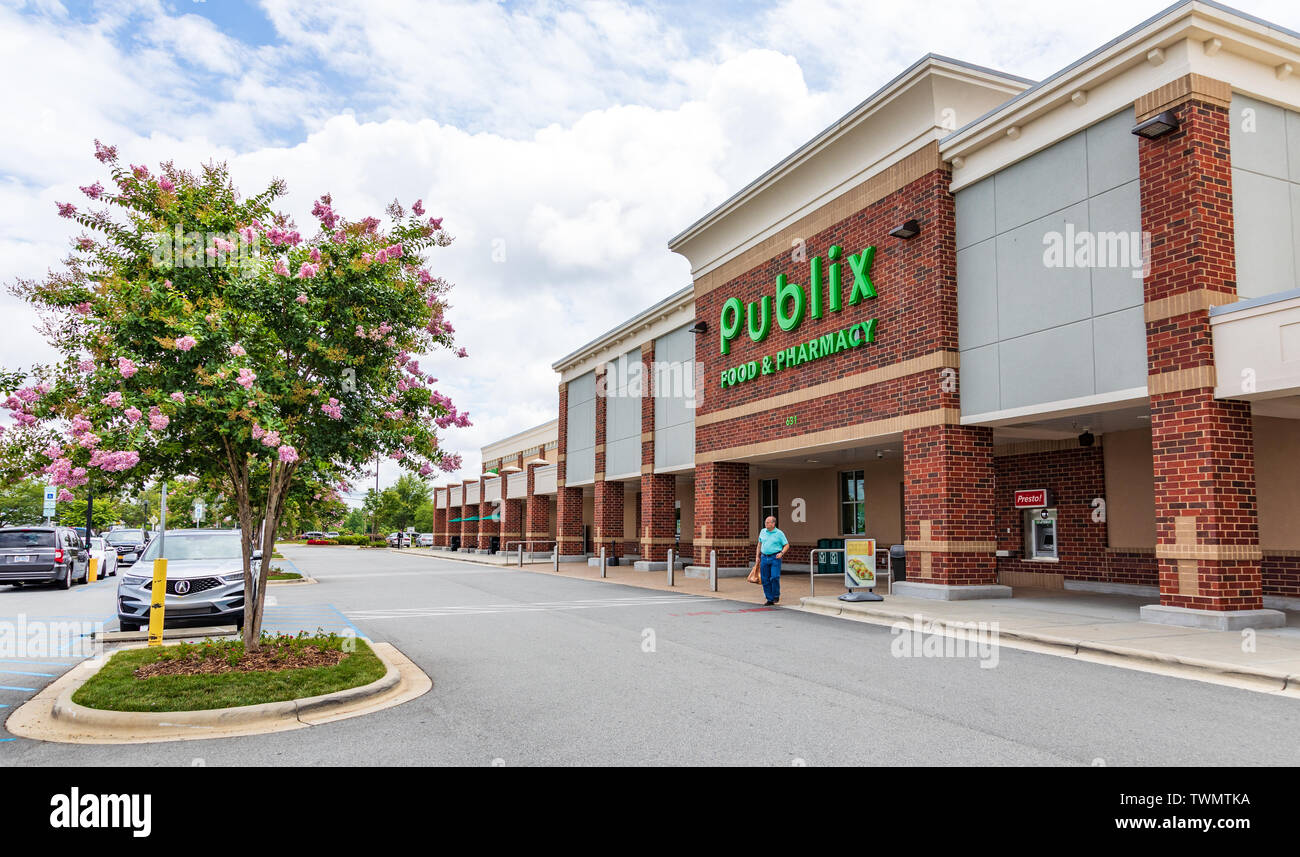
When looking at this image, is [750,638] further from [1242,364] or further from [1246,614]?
[1242,364]

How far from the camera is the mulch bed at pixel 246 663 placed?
809 cm

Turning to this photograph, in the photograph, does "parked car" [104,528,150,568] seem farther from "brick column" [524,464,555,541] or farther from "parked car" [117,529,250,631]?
"parked car" [117,529,250,631]

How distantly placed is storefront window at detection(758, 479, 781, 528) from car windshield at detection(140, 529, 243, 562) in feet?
60.4

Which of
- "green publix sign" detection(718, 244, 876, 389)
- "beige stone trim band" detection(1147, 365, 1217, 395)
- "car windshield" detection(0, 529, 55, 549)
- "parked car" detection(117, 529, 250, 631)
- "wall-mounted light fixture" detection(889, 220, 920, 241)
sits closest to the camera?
"beige stone trim band" detection(1147, 365, 1217, 395)

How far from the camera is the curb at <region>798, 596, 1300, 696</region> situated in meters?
7.69

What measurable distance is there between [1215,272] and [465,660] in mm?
11423

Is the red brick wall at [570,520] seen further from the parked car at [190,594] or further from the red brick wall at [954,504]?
the parked car at [190,594]

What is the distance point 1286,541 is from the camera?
44.1 feet

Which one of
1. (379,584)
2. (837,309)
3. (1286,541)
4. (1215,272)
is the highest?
(837,309)

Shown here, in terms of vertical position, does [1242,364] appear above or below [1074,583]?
above

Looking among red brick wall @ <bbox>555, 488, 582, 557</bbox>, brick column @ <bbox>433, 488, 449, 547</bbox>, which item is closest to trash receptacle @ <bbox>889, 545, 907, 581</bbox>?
red brick wall @ <bbox>555, 488, 582, 557</bbox>
